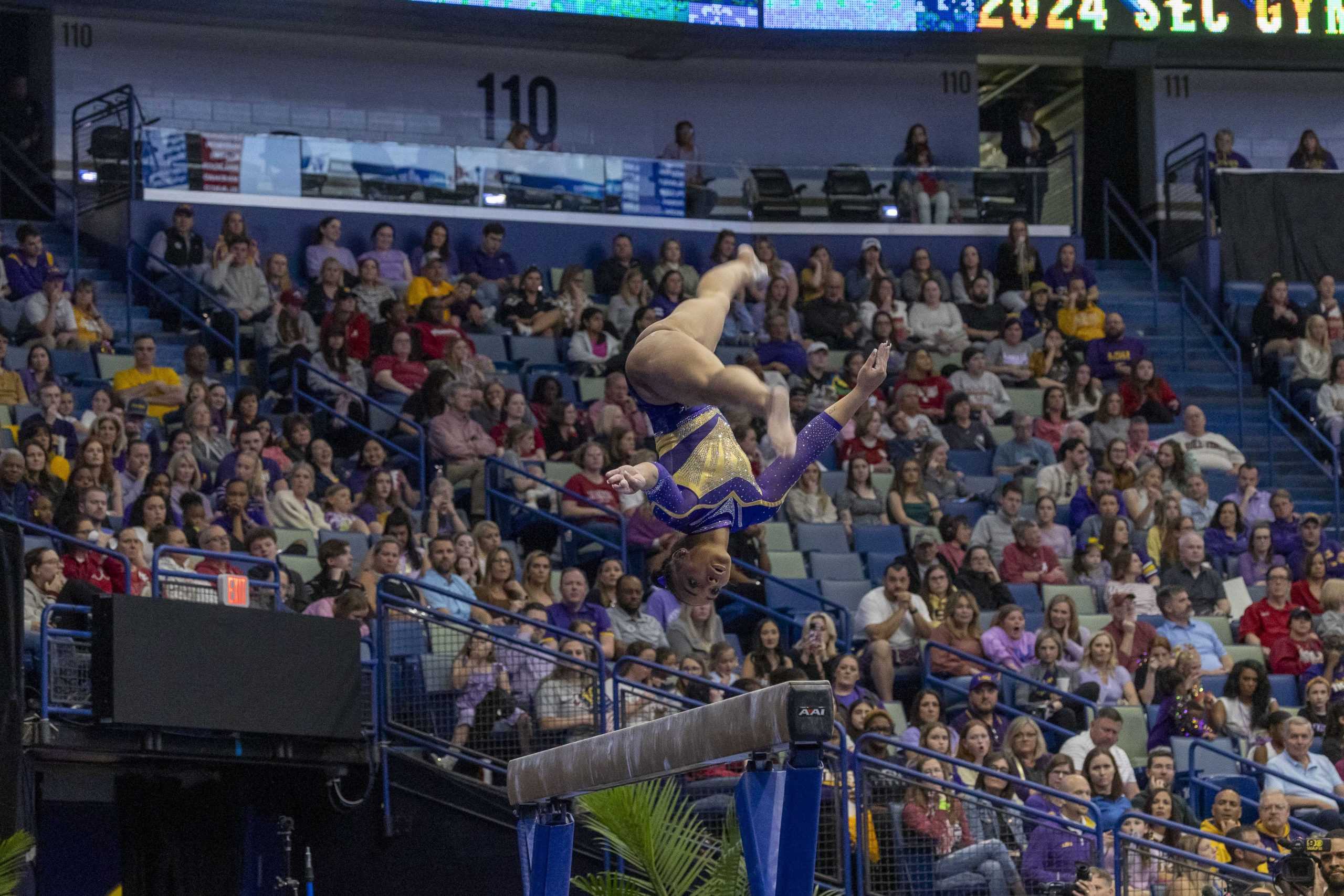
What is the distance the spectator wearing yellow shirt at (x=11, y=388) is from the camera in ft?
41.3

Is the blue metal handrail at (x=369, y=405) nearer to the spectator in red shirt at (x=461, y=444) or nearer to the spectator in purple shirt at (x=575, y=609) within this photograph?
the spectator in red shirt at (x=461, y=444)

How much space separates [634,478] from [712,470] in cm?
51

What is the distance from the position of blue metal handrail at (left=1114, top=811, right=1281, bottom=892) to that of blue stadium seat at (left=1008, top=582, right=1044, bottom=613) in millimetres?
3269

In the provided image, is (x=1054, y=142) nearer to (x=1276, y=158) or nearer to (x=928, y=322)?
(x=1276, y=158)

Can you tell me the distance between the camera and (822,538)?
13.5 metres

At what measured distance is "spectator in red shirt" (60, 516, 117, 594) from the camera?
10172mm

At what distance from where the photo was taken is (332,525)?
39.6ft

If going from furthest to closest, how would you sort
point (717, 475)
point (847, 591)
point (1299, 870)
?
1. point (847, 591)
2. point (1299, 870)
3. point (717, 475)

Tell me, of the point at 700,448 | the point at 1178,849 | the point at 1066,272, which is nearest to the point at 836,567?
the point at 1178,849

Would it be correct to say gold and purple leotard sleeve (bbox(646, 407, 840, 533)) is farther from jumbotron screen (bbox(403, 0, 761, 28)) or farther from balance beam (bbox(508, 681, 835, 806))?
jumbotron screen (bbox(403, 0, 761, 28))

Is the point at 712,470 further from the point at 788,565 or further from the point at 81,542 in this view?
the point at 788,565

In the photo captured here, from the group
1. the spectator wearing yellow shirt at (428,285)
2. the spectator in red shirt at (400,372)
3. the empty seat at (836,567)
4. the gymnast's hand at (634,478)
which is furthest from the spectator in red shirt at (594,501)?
the gymnast's hand at (634,478)

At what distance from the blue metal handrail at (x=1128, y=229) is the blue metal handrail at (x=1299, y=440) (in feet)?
4.95

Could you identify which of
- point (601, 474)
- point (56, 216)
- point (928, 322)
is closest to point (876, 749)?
point (601, 474)
